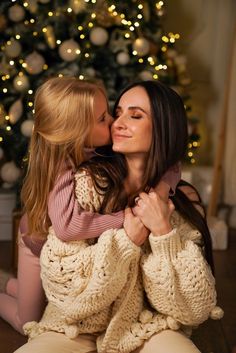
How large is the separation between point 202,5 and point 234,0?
0.22m

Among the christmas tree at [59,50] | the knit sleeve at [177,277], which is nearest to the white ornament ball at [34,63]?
the christmas tree at [59,50]

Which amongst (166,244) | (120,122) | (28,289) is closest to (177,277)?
(166,244)

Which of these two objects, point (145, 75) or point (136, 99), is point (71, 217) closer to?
point (136, 99)

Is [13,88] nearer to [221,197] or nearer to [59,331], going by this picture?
[221,197]

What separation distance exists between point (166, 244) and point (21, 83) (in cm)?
210

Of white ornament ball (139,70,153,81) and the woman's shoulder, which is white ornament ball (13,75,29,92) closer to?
white ornament ball (139,70,153,81)

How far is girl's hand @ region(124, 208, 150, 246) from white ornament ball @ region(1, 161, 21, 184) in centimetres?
205

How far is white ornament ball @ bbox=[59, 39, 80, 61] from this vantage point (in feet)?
11.9

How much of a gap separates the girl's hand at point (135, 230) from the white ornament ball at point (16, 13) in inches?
86.3

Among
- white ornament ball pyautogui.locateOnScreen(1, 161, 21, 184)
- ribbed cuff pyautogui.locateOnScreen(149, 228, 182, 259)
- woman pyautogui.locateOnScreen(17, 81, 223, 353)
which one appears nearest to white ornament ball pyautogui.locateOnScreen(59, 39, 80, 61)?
white ornament ball pyautogui.locateOnScreen(1, 161, 21, 184)

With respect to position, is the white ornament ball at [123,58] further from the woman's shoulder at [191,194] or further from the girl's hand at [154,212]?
the girl's hand at [154,212]

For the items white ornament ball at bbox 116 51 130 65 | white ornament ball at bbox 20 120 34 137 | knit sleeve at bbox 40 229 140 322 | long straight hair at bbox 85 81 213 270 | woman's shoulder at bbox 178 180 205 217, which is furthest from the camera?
white ornament ball at bbox 116 51 130 65

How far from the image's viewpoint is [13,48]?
3.64 metres

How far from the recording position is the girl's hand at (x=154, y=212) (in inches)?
71.1
